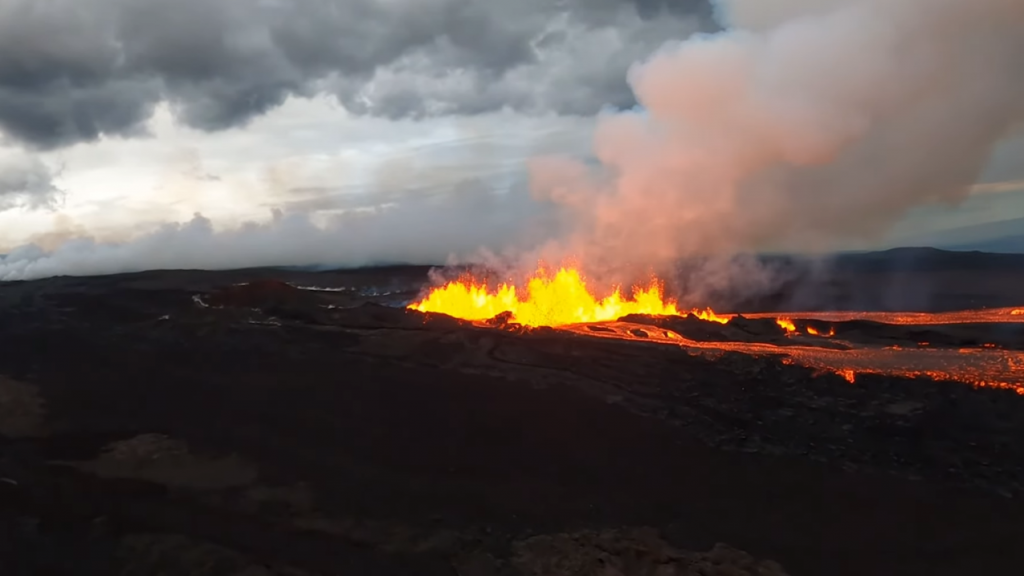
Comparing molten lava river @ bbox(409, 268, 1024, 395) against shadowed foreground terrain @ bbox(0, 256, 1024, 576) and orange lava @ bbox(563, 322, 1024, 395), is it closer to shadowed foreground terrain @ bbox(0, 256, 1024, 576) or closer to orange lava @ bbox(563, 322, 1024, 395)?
orange lava @ bbox(563, 322, 1024, 395)

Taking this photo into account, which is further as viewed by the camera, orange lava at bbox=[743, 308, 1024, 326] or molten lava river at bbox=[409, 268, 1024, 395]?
orange lava at bbox=[743, 308, 1024, 326]

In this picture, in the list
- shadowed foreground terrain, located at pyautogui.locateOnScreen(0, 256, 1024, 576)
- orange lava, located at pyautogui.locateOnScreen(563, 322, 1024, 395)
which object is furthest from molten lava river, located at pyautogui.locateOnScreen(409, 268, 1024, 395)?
shadowed foreground terrain, located at pyautogui.locateOnScreen(0, 256, 1024, 576)

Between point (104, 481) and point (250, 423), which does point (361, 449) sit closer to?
point (250, 423)

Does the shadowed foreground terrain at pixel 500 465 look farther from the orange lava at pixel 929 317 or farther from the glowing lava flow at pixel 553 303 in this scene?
the orange lava at pixel 929 317

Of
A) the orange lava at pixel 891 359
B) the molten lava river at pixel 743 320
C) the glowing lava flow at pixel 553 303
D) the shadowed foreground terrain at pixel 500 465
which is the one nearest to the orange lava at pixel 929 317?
the molten lava river at pixel 743 320

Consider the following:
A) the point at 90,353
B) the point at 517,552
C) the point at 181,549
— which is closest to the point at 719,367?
the point at 517,552

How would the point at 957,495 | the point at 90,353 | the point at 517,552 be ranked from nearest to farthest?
1. the point at 517,552
2. the point at 957,495
3. the point at 90,353
